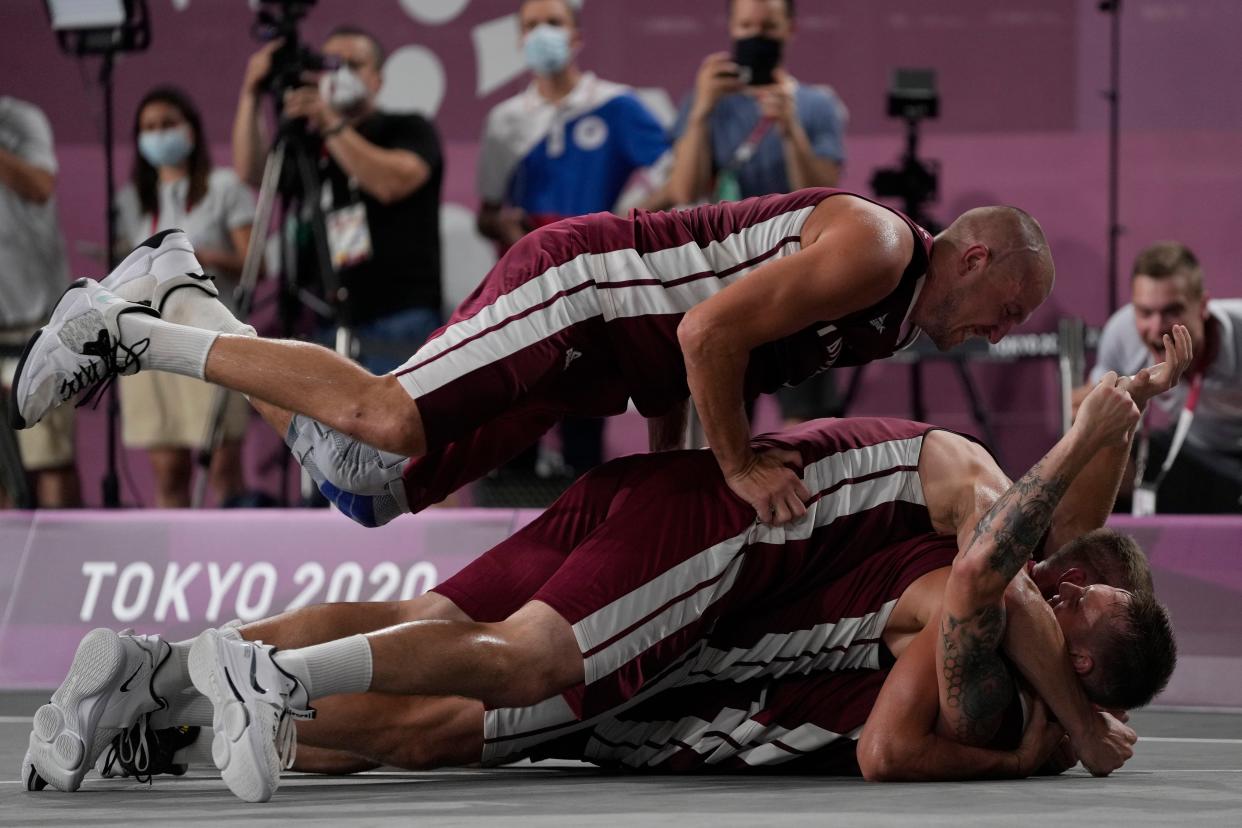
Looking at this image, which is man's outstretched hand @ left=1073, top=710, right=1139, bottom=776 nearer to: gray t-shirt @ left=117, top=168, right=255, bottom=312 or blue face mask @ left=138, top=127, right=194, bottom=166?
gray t-shirt @ left=117, top=168, right=255, bottom=312

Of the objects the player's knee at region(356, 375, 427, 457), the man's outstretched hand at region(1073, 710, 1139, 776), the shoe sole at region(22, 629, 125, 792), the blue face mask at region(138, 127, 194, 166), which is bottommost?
the man's outstretched hand at region(1073, 710, 1139, 776)

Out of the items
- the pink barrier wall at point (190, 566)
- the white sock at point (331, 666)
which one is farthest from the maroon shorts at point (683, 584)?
the pink barrier wall at point (190, 566)

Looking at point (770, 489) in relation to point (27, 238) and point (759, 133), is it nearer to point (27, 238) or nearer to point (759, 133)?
point (759, 133)

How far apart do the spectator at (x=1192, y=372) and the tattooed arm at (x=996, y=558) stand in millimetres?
2955

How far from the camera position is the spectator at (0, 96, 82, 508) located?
7.25m

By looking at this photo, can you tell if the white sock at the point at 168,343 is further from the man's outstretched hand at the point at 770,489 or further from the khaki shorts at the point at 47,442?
the khaki shorts at the point at 47,442

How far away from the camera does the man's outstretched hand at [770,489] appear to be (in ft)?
11.0

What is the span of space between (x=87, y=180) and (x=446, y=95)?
1811mm

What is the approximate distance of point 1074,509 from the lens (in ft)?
11.9

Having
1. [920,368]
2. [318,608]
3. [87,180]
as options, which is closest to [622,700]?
[318,608]

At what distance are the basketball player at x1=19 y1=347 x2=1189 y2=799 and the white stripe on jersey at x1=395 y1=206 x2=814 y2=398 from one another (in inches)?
13.8

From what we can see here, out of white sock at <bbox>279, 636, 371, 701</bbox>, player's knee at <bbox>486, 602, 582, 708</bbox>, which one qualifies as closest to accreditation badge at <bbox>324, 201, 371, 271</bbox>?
player's knee at <bbox>486, 602, 582, 708</bbox>

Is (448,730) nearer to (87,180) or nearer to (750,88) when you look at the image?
(750,88)

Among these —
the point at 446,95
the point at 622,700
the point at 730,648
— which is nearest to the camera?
the point at 622,700
